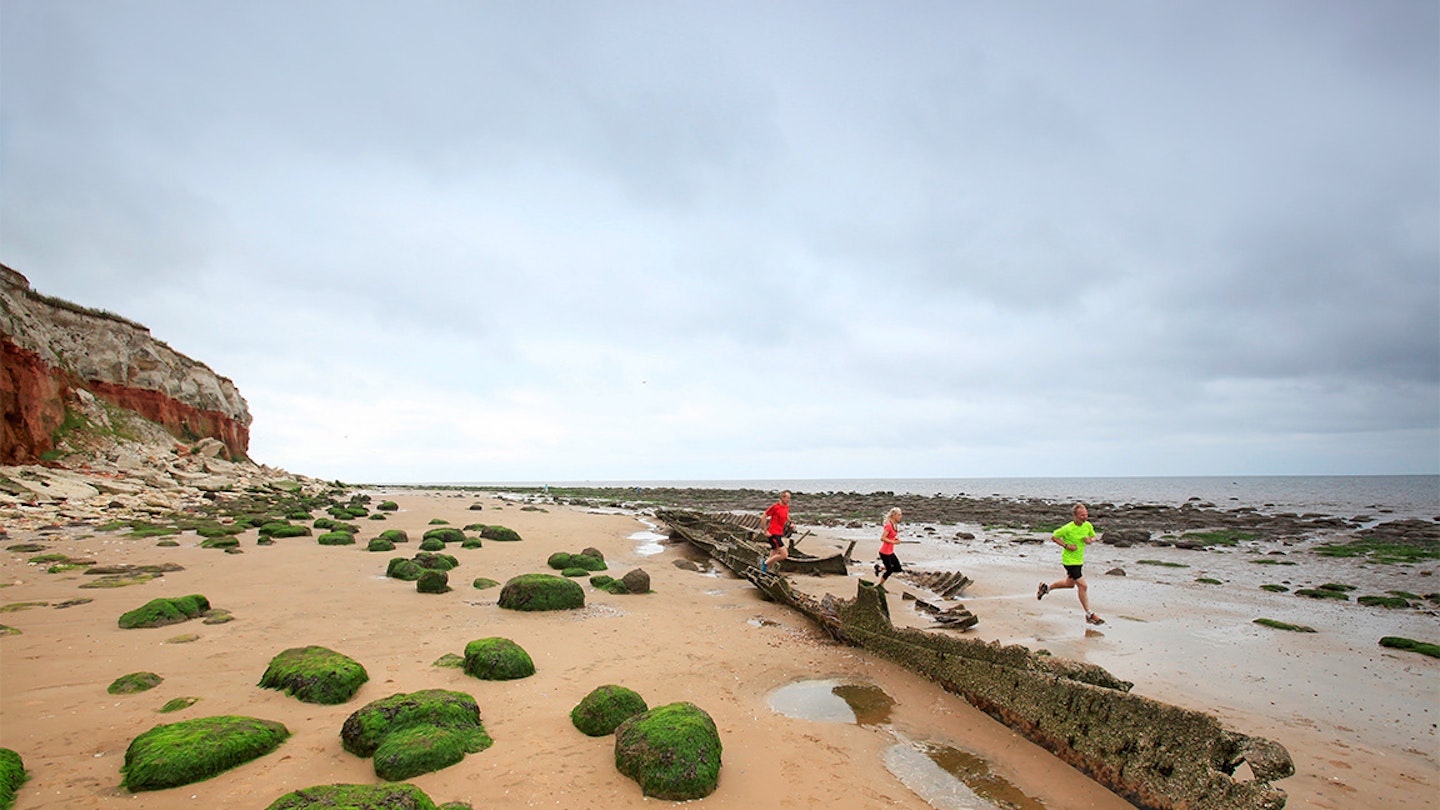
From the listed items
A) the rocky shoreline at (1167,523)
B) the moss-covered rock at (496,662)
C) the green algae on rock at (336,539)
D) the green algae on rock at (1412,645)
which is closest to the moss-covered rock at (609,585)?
the moss-covered rock at (496,662)

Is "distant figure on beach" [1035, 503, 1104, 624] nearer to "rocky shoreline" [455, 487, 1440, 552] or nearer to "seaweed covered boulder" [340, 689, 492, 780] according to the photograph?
"seaweed covered boulder" [340, 689, 492, 780]

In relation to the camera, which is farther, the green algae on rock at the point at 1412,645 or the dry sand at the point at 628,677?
the green algae on rock at the point at 1412,645

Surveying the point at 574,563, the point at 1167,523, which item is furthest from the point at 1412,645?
the point at 1167,523

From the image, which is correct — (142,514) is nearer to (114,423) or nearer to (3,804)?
(114,423)

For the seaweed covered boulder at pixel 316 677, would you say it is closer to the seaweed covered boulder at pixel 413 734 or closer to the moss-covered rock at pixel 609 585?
the seaweed covered boulder at pixel 413 734

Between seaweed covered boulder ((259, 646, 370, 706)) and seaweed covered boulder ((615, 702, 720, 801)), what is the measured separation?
10.3 ft

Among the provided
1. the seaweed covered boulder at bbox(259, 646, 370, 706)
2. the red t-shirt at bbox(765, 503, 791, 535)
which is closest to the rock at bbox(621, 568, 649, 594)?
the red t-shirt at bbox(765, 503, 791, 535)

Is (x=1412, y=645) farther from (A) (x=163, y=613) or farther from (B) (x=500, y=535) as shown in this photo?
(B) (x=500, y=535)

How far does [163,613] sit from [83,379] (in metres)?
37.8

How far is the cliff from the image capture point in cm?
2452

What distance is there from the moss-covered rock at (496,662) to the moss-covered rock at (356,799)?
313 centimetres

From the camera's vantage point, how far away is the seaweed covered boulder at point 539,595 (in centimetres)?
1036

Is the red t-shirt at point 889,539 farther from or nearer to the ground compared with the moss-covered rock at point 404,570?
farther from the ground

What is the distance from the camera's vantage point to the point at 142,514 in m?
20.3
